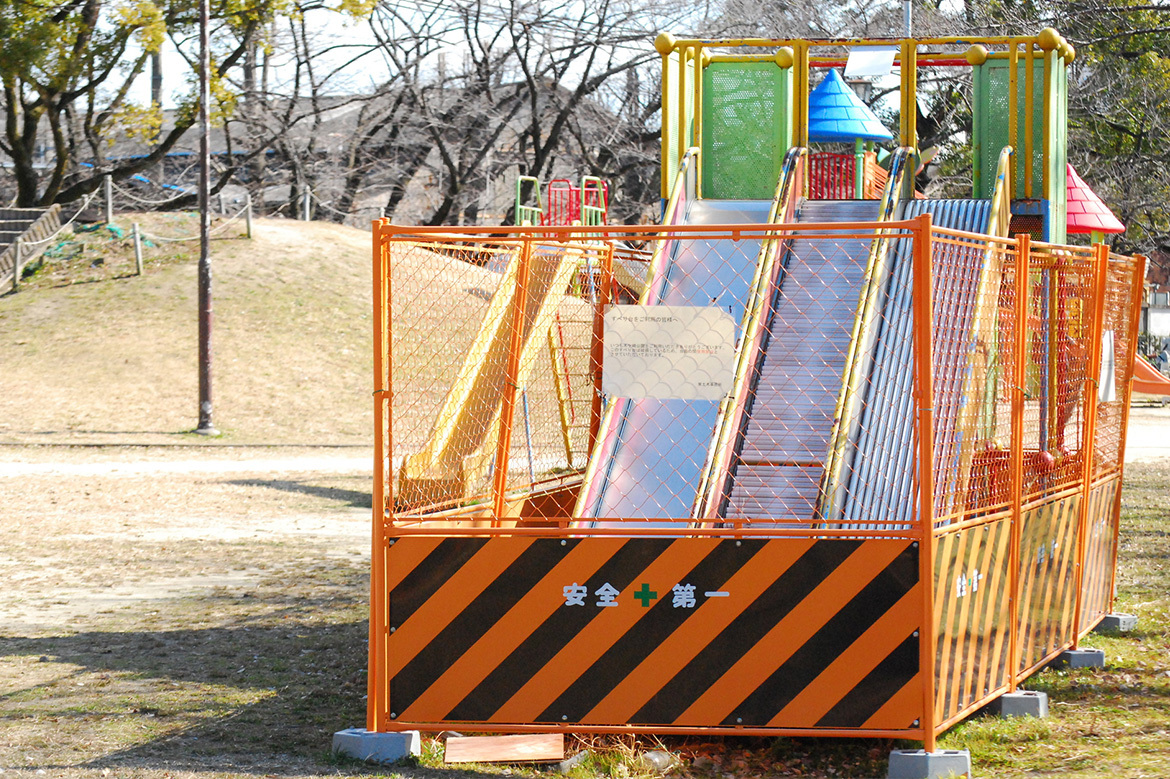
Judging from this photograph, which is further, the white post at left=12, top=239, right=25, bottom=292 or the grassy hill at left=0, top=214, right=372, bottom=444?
the white post at left=12, top=239, right=25, bottom=292

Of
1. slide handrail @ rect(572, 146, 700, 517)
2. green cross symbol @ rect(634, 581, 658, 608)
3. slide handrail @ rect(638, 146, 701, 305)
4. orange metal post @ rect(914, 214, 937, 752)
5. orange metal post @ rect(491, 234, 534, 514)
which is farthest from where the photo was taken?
slide handrail @ rect(638, 146, 701, 305)

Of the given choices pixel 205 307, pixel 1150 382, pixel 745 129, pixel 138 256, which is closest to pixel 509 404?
pixel 745 129

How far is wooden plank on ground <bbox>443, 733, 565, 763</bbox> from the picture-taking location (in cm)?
Result: 541

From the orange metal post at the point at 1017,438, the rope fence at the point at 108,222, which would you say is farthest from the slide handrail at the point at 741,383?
the rope fence at the point at 108,222

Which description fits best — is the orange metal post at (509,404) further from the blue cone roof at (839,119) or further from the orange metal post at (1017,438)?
the blue cone roof at (839,119)

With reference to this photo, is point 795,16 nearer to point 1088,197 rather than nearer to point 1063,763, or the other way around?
point 1088,197

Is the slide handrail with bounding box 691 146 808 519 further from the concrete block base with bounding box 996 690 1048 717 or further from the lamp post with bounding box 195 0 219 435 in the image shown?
the lamp post with bounding box 195 0 219 435

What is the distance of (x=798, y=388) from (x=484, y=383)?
272cm

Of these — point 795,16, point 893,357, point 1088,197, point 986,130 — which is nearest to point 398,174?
point 795,16

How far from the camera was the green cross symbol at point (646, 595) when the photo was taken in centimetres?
531

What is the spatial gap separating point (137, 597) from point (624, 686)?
17.0ft

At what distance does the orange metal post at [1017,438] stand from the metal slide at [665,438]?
6.42 ft

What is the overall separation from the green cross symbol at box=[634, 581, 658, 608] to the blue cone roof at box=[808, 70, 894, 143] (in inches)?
607

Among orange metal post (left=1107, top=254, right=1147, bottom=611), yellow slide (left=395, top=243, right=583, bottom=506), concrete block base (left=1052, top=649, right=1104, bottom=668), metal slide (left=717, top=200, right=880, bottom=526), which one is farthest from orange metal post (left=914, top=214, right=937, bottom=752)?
yellow slide (left=395, top=243, right=583, bottom=506)
